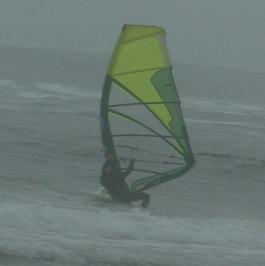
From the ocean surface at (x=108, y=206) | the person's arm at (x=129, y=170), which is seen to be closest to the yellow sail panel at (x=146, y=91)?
the person's arm at (x=129, y=170)

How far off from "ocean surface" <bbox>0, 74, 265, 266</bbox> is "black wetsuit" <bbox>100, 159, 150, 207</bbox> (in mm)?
273

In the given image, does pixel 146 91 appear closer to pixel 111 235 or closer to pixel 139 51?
pixel 139 51

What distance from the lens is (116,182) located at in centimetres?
1388

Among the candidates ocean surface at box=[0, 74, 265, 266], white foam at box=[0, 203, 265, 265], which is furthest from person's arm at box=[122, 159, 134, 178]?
white foam at box=[0, 203, 265, 265]

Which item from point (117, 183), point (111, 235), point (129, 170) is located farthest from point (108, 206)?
point (111, 235)

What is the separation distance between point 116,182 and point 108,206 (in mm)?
838

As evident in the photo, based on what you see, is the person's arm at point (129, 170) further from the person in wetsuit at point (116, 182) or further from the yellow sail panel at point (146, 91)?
the yellow sail panel at point (146, 91)

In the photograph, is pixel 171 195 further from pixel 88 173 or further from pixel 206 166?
pixel 206 166

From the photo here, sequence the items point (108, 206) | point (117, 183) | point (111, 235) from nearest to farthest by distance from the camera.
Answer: point (111, 235) < point (108, 206) < point (117, 183)

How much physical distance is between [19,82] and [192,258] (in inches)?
1539

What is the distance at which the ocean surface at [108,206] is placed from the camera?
9.91m

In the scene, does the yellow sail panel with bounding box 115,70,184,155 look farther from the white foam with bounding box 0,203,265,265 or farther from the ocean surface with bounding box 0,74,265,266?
the white foam with bounding box 0,203,265,265

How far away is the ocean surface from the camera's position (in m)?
9.91

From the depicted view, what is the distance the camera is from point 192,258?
32.8 ft
